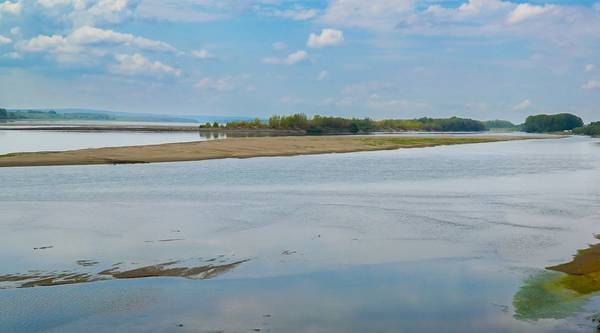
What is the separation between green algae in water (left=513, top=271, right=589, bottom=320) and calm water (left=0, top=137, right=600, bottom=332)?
14cm

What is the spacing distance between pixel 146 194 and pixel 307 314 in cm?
1761

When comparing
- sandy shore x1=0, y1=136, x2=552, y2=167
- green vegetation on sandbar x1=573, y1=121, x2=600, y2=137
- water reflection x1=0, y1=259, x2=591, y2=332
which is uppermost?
green vegetation on sandbar x1=573, y1=121, x2=600, y2=137

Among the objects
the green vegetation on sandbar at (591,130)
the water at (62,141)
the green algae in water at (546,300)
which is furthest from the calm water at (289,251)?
the green vegetation on sandbar at (591,130)

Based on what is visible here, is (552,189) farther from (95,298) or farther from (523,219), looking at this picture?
(95,298)

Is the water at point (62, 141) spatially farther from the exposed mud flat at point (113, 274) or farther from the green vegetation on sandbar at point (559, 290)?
the green vegetation on sandbar at point (559, 290)

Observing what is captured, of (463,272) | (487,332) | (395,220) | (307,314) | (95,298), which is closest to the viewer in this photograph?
(487,332)

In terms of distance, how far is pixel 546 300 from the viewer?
38.5 feet

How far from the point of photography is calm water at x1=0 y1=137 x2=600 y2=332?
10.6m

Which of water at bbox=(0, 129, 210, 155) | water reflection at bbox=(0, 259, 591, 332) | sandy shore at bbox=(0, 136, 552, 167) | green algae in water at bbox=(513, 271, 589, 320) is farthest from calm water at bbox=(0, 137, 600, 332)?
water at bbox=(0, 129, 210, 155)

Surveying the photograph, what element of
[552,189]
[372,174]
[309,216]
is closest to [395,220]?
[309,216]

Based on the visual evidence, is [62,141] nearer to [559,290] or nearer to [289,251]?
[289,251]

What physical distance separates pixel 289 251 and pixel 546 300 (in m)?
6.43

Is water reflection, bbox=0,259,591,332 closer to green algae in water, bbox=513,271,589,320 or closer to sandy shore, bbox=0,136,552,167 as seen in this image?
green algae in water, bbox=513,271,589,320

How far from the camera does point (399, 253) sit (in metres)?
15.8
